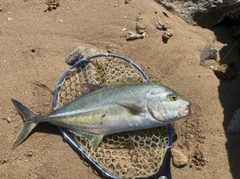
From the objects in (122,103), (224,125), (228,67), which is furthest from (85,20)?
(224,125)

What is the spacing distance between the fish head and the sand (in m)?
0.60

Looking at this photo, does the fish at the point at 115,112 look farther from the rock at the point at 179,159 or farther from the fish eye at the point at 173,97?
the rock at the point at 179,159

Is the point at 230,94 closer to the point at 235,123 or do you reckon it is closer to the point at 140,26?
the point at 235,123

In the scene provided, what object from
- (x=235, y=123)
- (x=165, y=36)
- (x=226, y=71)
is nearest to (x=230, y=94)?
(x=226, y=71)

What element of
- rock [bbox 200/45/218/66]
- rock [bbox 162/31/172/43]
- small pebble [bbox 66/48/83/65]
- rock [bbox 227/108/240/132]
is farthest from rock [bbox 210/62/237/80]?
small pebble [bbox 66/48/83/65]

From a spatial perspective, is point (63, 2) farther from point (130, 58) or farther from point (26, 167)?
point (26, 167)

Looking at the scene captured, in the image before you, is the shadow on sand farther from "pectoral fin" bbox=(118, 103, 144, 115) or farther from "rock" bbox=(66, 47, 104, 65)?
"rock" bbox=(66, 47, 104, 65)

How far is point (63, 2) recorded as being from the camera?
15.5ft

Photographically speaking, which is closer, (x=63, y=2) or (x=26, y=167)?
(x=26, y=167)

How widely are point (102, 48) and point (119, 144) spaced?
4.67ft

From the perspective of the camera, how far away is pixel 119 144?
12.5 ft

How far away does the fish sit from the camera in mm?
3574

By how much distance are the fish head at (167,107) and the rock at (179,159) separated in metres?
0.55

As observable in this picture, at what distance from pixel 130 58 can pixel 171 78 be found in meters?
0.63
